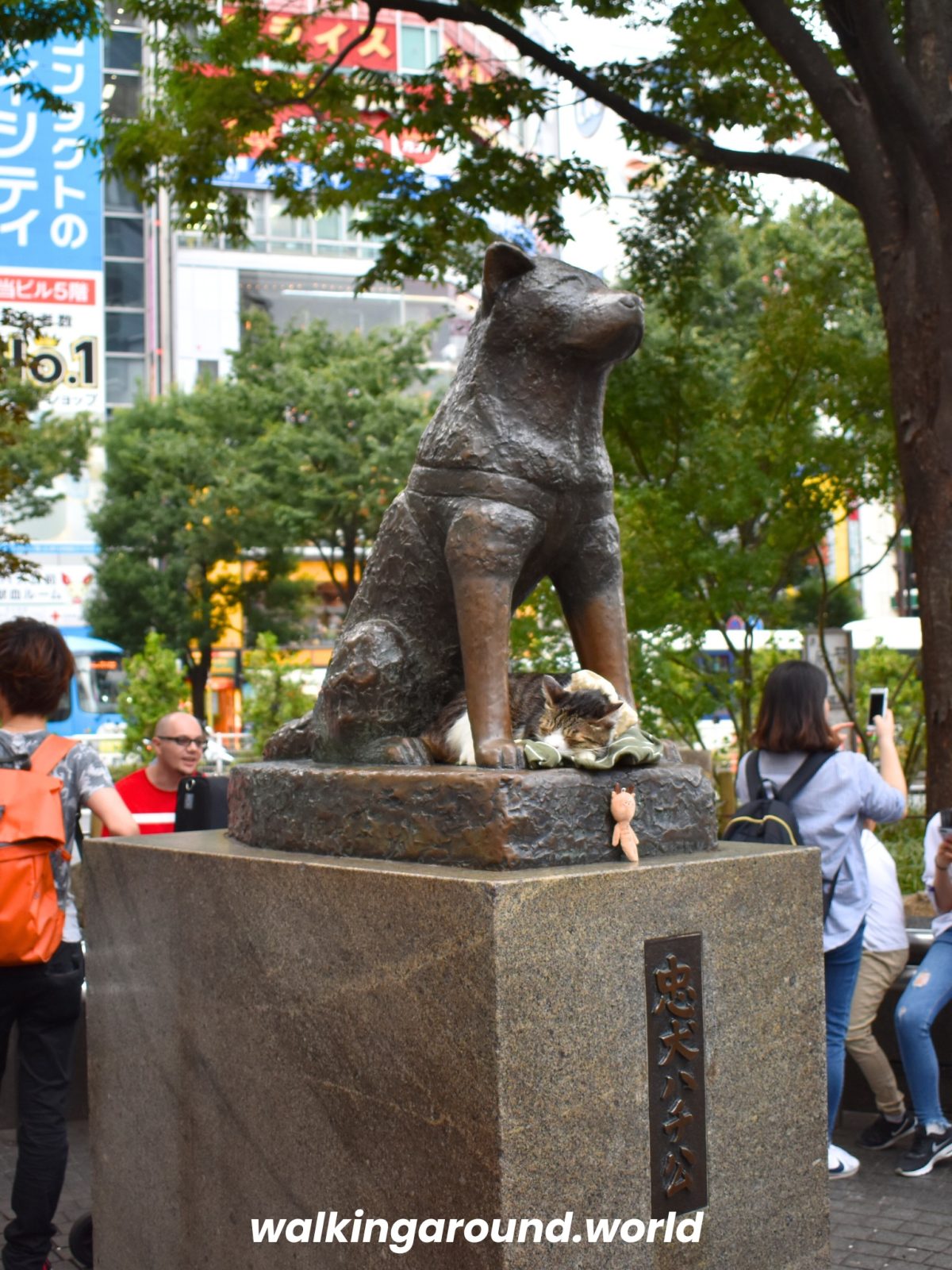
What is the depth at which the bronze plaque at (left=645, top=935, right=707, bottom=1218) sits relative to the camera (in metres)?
2.69

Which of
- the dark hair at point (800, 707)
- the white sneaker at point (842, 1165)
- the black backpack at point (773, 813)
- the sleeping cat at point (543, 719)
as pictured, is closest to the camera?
the sleeping cat at point (543, 719)

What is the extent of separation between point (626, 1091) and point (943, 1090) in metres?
3.45

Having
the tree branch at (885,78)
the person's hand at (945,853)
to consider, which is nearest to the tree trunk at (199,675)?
the tree branch at (885,78)

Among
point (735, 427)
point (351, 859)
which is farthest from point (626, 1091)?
point (735, 427)

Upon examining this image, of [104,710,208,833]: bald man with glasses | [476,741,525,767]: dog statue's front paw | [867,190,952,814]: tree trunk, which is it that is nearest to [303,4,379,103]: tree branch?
[867,190,952,814]: tree trunk

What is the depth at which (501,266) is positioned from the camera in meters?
3.02

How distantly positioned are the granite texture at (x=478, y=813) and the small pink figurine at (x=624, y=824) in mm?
18

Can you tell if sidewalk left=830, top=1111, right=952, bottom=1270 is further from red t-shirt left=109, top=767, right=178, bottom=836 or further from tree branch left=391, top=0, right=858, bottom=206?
tree branch left=391, top=0, right=858, bottom=206

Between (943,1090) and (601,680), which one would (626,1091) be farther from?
(943,1090)

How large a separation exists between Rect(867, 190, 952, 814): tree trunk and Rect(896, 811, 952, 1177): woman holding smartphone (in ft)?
5.19

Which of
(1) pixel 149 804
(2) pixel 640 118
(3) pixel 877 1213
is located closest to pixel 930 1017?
(3) pixel 877 1213

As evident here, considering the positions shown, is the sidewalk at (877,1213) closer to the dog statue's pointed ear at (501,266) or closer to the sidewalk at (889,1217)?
the sidewalk at (889,1217)

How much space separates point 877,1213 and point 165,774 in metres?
3.17

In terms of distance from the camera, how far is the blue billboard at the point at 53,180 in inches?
993
